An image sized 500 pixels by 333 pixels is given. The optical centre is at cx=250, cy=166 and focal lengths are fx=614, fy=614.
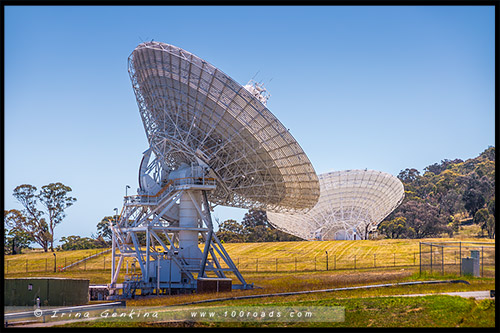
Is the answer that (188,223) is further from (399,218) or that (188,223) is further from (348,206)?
(399,218)

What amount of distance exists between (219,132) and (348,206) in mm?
57797

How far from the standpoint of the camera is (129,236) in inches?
1905

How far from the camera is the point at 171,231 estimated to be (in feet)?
157

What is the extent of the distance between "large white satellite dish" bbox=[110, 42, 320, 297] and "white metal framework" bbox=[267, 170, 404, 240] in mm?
37195

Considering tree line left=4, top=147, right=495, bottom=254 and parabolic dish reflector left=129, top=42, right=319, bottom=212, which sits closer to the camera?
parabolic dish reflector left=129, top=42, right=319, bottom=212

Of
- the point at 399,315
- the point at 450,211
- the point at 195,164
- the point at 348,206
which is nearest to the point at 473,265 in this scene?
the point at 399,315

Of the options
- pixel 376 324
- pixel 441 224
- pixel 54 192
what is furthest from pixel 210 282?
pixel 441 224

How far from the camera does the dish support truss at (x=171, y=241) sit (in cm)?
4469

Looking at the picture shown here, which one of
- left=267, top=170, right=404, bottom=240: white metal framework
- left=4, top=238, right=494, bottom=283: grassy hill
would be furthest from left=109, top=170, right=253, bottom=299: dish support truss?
left=267, top=170, right=404, bottom=240: white metal framework

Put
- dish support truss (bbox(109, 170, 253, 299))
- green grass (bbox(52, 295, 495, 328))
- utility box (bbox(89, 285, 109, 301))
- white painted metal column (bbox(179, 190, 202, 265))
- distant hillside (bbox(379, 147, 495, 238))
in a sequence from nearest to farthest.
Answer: green grass (bbox(52, 295, 495, 328)), dish support truss (bbox(109, 170, 253, 299)), utility box (bbox(89, 285, 109, 301)), white painted metal column (bbox(179, 190, 202, 265)), distant hillside (bbox(379, 147, 495, 238))

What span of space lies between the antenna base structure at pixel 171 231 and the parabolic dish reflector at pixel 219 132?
164cm

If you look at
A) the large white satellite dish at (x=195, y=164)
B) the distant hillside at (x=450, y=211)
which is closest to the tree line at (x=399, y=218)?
the distant hillside at (x=450, y=211)

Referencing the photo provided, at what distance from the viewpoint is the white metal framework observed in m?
90.4

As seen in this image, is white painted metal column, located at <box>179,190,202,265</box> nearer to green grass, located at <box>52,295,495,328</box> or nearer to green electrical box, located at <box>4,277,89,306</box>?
green electrical box, located at <box>4,277,89,306</box>
